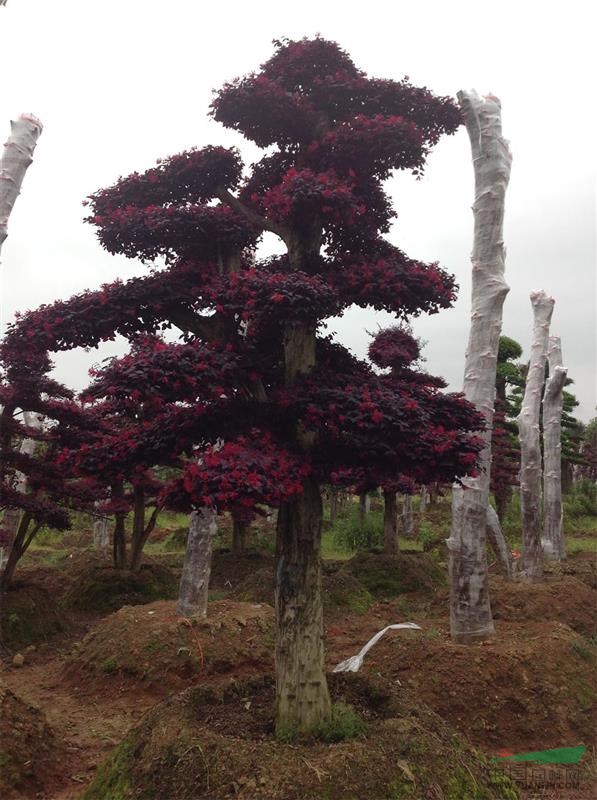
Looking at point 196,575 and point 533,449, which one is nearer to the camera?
point 196,575

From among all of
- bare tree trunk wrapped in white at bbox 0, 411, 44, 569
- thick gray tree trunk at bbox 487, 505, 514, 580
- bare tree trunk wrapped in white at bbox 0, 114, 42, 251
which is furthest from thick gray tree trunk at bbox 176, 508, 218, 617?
bare tree trunk wrapped in white at bbox 0, 114, 42, 251

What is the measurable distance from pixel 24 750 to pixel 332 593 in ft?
26.2

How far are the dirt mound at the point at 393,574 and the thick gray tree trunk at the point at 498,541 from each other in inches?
117

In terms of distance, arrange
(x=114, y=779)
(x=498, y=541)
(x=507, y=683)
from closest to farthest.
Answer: (x=114, y=779) < (x=507, y=683) < (x=498, y=541)

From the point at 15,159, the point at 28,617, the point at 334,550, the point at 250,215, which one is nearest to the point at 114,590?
the point at 28,617

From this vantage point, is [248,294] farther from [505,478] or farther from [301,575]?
[505,478]

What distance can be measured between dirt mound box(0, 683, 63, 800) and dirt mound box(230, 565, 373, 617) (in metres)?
6.95

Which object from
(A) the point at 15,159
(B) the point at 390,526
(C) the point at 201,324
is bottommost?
(B) the point at 390,526

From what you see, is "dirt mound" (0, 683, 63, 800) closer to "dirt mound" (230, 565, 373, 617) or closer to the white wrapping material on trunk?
the white wrapping material on trunk

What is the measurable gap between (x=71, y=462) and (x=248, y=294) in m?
2.02

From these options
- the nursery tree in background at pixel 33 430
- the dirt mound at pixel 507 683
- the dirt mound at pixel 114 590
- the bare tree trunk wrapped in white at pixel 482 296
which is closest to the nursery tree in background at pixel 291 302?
the dirt mound at pixel 507 683

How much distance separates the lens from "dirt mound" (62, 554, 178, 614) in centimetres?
1295

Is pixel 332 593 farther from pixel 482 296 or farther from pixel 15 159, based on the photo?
pixel 15 159

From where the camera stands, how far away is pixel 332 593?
497 inches
